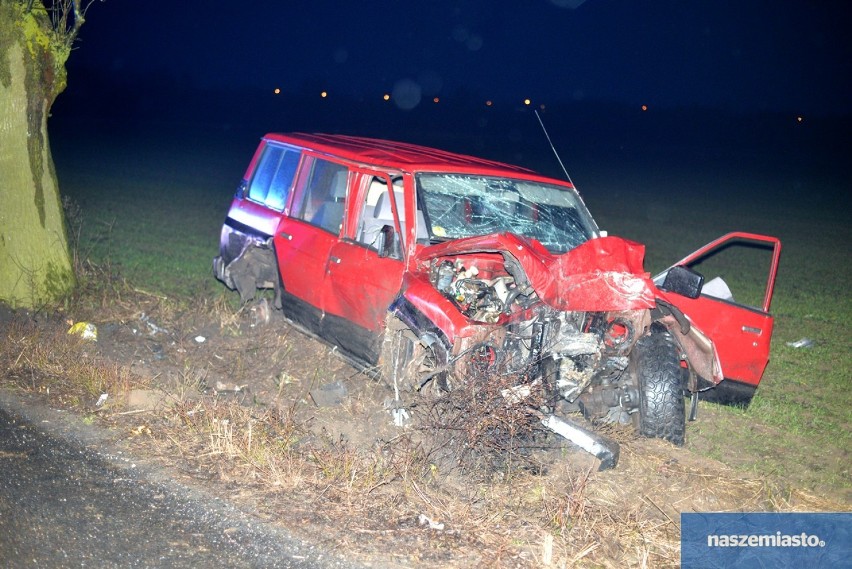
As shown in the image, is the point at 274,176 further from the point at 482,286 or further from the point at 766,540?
the point at 766,540

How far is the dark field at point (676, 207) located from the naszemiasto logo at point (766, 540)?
907mm

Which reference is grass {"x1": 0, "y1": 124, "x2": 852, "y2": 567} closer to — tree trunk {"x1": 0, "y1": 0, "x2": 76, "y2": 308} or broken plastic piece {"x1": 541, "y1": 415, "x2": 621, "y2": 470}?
broken plastic piece {"x1": 541, "y1": 415, "x2": 621, "y2": 470}

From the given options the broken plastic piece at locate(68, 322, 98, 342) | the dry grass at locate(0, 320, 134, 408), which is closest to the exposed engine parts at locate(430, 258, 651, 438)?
the dry grass at locate(0, 320, 134, 408)

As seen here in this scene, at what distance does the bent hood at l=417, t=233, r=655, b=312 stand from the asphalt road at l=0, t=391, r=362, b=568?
7.63 feet

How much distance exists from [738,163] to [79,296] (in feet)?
108

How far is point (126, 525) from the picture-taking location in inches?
180

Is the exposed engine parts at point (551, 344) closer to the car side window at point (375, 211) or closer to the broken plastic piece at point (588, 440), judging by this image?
the broken plastic piece at point (588, 440)

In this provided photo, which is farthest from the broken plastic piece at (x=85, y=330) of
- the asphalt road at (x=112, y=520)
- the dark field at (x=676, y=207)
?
the asphalt road at (x=112, y=520)

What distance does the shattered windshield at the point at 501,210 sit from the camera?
262 inches

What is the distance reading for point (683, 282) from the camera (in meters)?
5.99

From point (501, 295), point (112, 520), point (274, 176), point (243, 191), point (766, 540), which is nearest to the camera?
point (112, 520)

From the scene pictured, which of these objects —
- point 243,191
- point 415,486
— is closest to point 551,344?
point 415,486

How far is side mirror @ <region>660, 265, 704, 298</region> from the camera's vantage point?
5949 mm

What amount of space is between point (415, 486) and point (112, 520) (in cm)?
169
